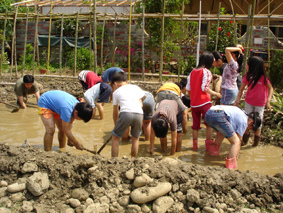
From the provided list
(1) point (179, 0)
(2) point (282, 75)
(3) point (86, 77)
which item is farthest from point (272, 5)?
(3) point (86, 77)

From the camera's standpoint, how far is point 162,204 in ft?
11.7

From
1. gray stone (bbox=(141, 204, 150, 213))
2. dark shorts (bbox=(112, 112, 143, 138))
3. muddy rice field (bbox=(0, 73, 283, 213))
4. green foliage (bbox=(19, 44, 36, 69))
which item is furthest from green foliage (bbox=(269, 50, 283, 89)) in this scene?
green foliage (bbox=(19, 44, 36, 69))

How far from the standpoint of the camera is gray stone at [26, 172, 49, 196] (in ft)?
12.0

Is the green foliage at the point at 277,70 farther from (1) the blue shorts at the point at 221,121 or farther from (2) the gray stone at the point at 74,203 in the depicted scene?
(2) the gray stone at the point at 74,203

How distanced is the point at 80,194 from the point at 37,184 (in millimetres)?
503

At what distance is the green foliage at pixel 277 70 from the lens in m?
8.25

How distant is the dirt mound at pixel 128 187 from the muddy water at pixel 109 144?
103 centimetres

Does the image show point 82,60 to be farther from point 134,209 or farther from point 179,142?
point 134,209

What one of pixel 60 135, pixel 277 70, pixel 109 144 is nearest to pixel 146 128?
pixel 109 144

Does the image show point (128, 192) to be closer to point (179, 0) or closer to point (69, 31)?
point (179, 0)

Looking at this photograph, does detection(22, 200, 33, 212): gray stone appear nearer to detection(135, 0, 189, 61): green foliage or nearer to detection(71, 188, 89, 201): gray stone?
detection(71, 188, 89, 201): gray stone

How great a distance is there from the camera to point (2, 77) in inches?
427

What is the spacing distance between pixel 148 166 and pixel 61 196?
1076 millimetres

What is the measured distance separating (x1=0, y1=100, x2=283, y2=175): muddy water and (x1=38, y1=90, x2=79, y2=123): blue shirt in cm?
69
